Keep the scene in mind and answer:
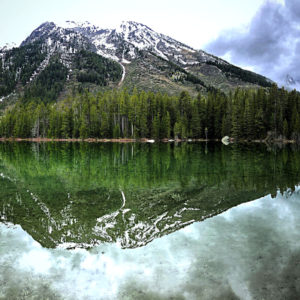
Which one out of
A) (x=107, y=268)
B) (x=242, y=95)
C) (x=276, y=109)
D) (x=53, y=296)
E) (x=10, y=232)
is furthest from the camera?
(x=242, y=95)

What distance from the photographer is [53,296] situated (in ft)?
19.8

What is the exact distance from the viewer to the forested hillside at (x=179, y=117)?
8856 centimetres

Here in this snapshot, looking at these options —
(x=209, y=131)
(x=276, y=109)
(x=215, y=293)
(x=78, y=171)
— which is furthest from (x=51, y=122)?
(x=215, y=293)

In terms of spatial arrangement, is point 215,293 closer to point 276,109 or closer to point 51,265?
point 51,265

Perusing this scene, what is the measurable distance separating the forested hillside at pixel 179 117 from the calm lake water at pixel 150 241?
252 feet

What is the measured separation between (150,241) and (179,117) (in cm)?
9167

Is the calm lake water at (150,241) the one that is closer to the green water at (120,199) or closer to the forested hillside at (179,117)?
the green water at (120,199)

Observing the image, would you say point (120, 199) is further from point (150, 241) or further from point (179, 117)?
point (179, 117)

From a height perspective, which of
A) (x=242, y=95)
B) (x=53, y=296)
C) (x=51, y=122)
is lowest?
(x=53, y=296)

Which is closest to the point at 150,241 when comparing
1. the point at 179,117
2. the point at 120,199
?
the point at 120,199

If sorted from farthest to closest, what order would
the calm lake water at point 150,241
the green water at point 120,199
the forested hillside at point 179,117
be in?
the forested hillside at point 179,117
the green water at point 120,199
the calm lake water at point 150,241

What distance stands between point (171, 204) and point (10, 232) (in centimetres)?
663

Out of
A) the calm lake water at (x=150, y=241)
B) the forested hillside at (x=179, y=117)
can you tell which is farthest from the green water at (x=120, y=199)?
the forested hillside at (x=179, y=117)

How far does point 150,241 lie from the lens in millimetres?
8961
